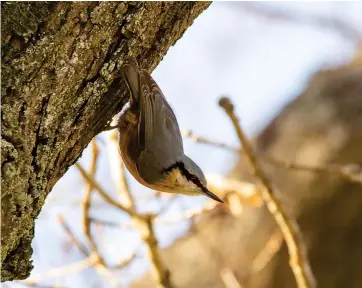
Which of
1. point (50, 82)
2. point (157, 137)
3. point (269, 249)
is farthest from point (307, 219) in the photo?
point (50, 82)

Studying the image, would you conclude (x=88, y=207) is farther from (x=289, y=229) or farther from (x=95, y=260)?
(x=289, y=229)

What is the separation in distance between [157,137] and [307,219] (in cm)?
183

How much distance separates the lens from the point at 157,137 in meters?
2.08

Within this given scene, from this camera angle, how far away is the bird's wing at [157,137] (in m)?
2.07

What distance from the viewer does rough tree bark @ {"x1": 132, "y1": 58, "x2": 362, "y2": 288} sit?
3527mm

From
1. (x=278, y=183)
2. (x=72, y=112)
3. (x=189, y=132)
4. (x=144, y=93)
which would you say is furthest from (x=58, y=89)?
(x=278, y=183)

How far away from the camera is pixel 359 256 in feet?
12.2

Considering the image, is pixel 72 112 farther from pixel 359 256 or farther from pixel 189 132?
pixel 359 256

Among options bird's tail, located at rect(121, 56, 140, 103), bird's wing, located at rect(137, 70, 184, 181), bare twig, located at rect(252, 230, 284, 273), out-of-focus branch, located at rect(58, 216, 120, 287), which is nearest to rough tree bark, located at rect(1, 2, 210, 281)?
bird's tail, located at rect(121, 56, 140, 103)

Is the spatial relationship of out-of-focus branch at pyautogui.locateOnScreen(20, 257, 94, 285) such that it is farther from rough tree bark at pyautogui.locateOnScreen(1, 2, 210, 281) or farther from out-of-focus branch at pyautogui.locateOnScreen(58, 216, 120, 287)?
rough tree bark at pyautogui.locateOnScreen(1, 2, 210, 281)

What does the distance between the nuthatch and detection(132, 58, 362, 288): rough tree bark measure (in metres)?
1.35

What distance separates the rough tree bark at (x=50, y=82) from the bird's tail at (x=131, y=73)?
0.03 metres

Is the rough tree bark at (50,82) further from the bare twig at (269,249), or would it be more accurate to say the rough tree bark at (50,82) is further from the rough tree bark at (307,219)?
the rough tree bark at (307,219)

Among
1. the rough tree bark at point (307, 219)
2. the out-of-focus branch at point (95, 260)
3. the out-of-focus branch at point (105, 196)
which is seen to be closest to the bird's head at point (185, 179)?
the out-of-focus branch at point (105, 196)
